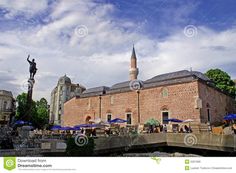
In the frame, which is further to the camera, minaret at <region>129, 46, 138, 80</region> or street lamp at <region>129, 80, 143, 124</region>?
minaret at <region>129, 46, 138, 80</region>

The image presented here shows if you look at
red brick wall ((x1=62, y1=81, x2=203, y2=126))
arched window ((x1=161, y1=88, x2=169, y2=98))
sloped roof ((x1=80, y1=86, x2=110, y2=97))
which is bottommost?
red brick wall ((x1=62, y1=81, x2=203, y2=126))

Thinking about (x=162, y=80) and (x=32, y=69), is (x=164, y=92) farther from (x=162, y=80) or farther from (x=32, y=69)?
(x=32, y=69)

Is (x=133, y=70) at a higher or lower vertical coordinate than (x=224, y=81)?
higher

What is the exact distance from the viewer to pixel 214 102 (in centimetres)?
1922

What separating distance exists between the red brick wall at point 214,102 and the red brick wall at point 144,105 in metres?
0.73

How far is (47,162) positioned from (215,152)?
7.31 metres

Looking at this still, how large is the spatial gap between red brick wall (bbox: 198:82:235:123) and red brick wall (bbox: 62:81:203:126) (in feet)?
2.39

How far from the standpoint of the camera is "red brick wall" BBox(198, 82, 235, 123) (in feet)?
58.5

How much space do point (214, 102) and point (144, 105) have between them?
5431mm

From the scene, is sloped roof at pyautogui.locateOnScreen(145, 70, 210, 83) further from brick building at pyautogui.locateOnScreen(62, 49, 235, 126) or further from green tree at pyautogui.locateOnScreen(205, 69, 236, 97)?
green tree at pyautogui.locateOnScreen(205, 69, 236, 97)

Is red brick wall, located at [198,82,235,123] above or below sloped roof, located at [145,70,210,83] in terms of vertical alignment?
below

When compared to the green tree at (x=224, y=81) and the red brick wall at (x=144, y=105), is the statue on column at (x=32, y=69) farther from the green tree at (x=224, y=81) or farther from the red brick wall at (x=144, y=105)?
the green tree at (x=224, y=81)

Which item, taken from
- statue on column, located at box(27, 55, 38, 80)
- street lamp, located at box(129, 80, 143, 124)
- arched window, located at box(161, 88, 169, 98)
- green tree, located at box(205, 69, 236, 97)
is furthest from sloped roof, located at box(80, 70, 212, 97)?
statue on column, located at box(27, 55, 38, 80)

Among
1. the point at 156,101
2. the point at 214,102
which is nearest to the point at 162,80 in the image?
the point at 156,101
